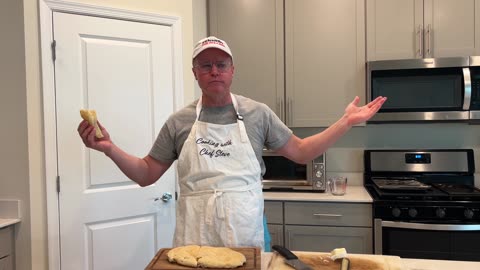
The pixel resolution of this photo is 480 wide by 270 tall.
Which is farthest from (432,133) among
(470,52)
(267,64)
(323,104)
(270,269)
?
(270,269)

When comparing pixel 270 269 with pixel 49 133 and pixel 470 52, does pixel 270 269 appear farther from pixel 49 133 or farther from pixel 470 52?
pixel 470 52

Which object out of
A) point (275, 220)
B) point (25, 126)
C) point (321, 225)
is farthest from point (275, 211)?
point (25, 126)

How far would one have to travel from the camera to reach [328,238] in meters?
2.62

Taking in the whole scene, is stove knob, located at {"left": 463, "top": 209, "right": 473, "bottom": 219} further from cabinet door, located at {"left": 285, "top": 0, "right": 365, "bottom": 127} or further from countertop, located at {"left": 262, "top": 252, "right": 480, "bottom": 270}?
countertop, located at {"left": 262, "top": 252, "right": 480, "bottom": 270}

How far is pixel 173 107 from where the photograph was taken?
2496 mm

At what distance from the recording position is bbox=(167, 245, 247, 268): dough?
1018 millimetres

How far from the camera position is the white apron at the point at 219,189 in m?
1.34

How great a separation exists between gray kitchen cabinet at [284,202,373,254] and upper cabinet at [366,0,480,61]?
1081 millimetres

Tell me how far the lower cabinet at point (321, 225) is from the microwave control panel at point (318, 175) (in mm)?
203

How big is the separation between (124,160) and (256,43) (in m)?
1.79

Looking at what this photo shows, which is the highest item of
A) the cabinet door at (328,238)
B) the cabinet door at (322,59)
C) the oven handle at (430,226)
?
the cabinet door at (322,59)

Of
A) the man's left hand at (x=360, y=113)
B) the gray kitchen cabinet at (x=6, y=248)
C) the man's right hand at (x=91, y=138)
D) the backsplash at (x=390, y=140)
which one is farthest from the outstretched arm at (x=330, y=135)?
the backsplash at (x=390, y=140)

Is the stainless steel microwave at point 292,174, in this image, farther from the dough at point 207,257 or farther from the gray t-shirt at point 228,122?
the dough at point 207,257

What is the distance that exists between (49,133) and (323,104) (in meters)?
1.81
